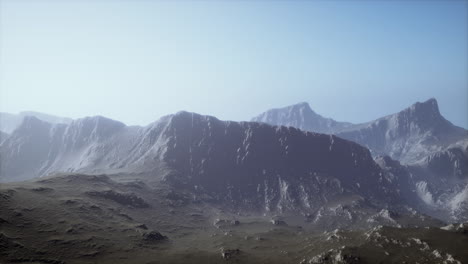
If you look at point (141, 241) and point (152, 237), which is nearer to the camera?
point (141, 241)

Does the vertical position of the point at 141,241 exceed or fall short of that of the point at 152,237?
it exceeds it

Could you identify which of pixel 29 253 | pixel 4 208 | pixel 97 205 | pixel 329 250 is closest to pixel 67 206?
pixel 97 205

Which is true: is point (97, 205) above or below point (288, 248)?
above

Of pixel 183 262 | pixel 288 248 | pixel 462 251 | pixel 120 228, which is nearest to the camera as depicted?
pixel 462 251

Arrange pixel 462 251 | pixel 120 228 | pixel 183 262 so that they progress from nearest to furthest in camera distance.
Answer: pixel 462 251, pixel 183 262, pixel 120 228

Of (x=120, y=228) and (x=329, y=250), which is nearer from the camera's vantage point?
(x=329, y=250)

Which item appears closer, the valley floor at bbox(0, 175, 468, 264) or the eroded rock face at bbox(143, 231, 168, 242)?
the valley floor at bbox(0, 175, 468, 264)

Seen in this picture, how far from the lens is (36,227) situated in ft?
457

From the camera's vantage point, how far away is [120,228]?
164500 mm

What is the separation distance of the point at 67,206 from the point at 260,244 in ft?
336

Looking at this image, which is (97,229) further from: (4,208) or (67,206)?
(4,208)

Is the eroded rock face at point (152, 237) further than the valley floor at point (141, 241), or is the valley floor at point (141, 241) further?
the eroded rock face at point (152, 237)

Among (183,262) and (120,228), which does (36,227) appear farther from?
(183,262)

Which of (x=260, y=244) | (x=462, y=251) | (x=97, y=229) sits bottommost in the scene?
(x=260, y=244)
